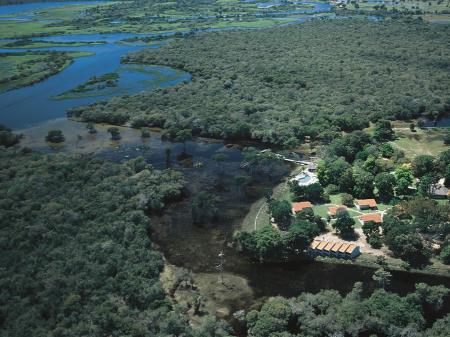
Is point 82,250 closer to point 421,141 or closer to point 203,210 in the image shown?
point 203,210

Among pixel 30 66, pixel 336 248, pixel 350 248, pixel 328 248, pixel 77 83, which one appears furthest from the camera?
pixel 30 66

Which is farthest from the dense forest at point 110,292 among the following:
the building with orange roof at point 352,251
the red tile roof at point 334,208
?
the red tile roof at point 334,208

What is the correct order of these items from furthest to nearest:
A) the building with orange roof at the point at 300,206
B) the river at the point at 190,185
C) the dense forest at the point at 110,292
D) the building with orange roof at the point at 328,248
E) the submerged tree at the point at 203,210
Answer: the submerged tree at the point at 203,210 < the building with orange roof at the point at 300,206 < the building with orange roof at the point at 328,248 < the river at the point at 190,185 < the dense forest at the point at 110,292

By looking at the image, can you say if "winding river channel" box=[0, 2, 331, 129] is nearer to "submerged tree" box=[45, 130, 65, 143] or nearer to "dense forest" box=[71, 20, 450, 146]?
"dense forest" box=[71, 20, 450, 146]

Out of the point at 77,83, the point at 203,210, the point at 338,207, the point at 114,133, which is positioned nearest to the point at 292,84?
the point at 114,133

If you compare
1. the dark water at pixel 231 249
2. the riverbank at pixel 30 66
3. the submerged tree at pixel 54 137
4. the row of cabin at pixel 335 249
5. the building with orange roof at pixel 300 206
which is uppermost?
the riverbank at pixel 30 66

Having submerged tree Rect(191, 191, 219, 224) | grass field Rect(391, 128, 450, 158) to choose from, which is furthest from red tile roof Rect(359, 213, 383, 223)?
grass field Rect(391, 128, 450, 158)

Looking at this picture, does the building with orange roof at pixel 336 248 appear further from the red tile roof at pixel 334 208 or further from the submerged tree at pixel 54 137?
the submerged tree at pixel 54 137
